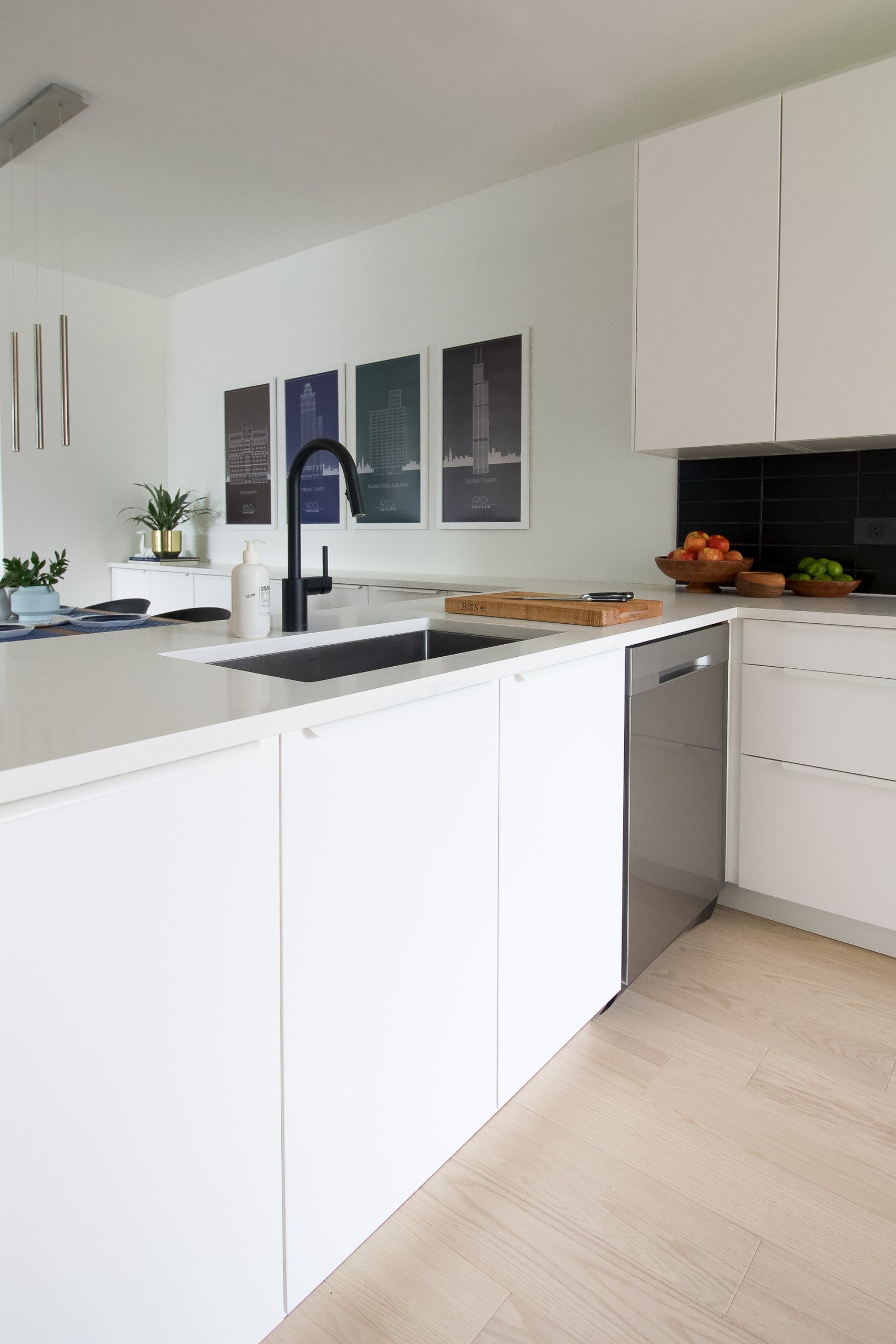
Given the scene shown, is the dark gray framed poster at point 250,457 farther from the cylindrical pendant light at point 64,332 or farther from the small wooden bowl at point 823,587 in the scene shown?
the small wooden bowl at point 823,587

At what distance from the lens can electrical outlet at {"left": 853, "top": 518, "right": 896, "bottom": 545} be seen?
260 centimetres

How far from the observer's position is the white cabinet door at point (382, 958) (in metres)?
1.06

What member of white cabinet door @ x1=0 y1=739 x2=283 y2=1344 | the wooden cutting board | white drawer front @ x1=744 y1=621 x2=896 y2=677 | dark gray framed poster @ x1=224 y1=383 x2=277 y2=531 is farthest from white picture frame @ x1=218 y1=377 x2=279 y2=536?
A: white cabinet door @ x1=0 y1=739 x2=283 y2=1344

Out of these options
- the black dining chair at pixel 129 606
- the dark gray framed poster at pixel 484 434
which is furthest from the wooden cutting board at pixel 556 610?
the black dining chair at pixel 129 606

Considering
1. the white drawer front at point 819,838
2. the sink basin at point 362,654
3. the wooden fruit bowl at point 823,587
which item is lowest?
the white drawer front at point 819,838

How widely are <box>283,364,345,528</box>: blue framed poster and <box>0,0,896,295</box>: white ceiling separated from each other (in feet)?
2.62

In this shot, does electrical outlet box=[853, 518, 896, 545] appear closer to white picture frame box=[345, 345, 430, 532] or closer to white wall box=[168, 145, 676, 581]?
white wall box=[168, 145, 676, 581]

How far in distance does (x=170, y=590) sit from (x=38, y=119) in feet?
7.53

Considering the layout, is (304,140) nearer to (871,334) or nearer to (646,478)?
(646,478)

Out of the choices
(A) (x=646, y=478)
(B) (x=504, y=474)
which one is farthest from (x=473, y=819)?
(B) (x=504, y=474)

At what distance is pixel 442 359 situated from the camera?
373 centimetres

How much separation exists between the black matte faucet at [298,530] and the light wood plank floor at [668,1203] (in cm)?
104

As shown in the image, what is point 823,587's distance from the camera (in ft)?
8.08

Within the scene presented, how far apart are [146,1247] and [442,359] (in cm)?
346
